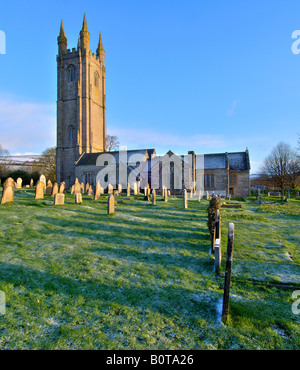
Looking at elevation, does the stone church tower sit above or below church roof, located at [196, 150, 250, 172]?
above

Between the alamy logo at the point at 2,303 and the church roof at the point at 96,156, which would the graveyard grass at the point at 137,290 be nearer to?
the alamy logo at the point at 2,303

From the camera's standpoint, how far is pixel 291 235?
900 cm

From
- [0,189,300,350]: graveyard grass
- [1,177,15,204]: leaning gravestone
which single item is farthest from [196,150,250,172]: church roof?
[1,177,15,204]: leaning gravestone

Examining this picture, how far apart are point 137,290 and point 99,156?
36.8 m

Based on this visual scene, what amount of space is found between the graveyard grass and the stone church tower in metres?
36.1

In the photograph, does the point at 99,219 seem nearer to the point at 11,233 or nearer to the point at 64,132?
the point at 11,233

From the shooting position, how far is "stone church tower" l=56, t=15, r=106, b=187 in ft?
139

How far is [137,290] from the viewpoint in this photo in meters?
4.41

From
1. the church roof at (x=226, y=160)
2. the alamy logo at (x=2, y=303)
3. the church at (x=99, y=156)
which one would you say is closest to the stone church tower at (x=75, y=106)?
the church at (x=99, y=156)

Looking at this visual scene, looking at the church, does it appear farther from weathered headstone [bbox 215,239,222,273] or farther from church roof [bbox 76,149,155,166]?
weathered headstone [bbox 215,239,222,273]

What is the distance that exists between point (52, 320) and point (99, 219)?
21.8ft

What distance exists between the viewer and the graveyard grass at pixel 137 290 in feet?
10.4
